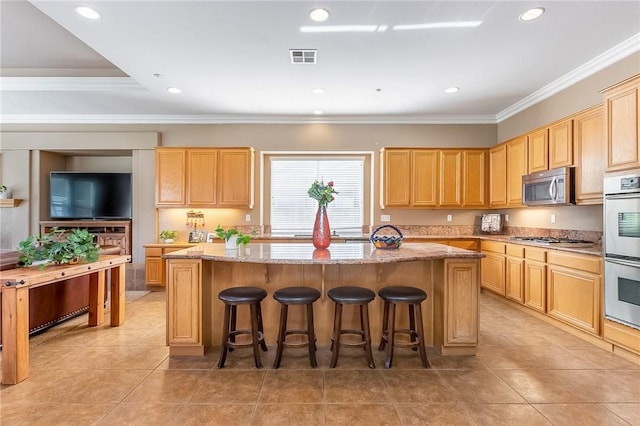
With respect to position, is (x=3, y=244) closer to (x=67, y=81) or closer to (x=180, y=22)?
(x=67, y=81)

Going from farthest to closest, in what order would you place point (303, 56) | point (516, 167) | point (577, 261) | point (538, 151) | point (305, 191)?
point (305, 191)
point (516, 167)
point (538, 151)
point (303, 56)
point (577, 261)

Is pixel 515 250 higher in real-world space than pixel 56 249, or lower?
lower

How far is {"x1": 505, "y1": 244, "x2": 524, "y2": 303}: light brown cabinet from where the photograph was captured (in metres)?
4.08

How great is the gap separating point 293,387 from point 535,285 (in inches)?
125

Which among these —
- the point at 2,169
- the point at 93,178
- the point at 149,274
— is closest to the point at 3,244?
the point at 2,169

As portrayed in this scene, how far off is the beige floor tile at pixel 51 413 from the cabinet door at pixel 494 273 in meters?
4.35

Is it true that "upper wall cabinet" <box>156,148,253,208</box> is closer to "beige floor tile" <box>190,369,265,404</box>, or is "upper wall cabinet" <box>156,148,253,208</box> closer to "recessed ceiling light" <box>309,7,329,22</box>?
"recessed ceiling light" <box>309,7,329,22</box>

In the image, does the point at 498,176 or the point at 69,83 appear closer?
the point at 69,83

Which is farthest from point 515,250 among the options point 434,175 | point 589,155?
point 434,175

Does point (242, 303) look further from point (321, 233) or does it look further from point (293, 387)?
point (321, 233)

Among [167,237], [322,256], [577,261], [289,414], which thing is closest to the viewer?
[289,414]

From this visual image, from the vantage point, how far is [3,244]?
554cm

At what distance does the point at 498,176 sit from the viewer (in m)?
5.13

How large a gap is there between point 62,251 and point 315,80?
3.24 meters
